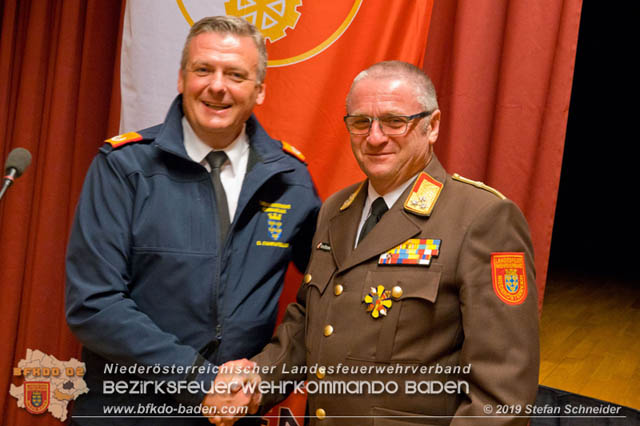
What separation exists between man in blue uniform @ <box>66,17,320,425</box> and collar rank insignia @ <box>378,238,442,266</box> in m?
0.37

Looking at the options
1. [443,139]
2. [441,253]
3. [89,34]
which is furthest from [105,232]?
[89,34]

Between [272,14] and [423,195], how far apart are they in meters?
1.03

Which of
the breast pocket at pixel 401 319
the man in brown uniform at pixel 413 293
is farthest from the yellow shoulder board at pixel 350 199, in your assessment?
the breast pocket at pixel 401 319

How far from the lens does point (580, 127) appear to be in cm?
758

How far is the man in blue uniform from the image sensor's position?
155 cm

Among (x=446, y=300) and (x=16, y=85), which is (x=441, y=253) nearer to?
(x=446, y=300)

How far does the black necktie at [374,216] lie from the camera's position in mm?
1628

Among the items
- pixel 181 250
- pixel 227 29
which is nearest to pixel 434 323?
pixel 181 250

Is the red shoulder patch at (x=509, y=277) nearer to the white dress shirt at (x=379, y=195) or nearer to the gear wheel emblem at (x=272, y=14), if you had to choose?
the white dress shirt at (x=379, y=195)

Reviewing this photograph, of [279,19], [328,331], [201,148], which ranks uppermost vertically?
[279,19]

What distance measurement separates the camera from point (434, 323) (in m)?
1.44

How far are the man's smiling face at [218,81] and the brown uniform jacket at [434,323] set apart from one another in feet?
1.60

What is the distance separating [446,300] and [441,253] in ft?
0.37

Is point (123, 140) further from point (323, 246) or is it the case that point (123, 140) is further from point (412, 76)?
point (412, 76)
